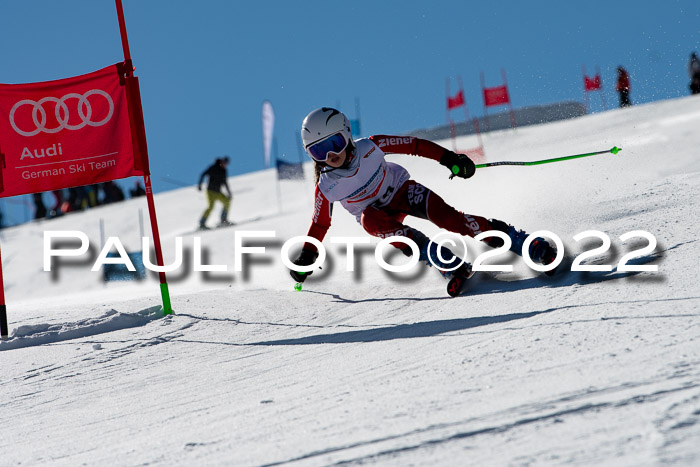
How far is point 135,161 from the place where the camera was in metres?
6.30

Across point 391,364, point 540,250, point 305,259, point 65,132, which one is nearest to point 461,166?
point 540,250

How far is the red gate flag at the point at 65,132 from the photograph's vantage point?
19.9ft

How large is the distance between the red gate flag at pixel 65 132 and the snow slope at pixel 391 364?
1.20m

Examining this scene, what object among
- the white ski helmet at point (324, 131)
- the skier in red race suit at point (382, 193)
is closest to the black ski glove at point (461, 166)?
the skier in red race suit at point (382, 193)

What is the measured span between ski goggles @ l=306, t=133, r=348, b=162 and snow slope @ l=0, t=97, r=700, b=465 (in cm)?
118

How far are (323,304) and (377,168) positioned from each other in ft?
4.14

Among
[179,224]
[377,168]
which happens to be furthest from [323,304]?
[179,224]

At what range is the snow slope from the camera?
2.31 meters

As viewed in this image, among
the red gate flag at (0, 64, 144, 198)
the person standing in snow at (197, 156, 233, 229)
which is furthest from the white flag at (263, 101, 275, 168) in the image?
the red gate flag at (0, 64, 144, 198)

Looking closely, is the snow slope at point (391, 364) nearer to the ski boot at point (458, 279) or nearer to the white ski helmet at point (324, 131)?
the ski boot at point (458, 279)

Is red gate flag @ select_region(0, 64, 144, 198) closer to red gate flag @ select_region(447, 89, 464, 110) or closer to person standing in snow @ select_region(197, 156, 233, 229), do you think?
person standing in snow @ select_region(197, 156, 233, 229)

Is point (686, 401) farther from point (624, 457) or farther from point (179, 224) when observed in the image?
point (179, 224)

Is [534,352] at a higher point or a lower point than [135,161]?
lower

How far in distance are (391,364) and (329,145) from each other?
2252 mm
